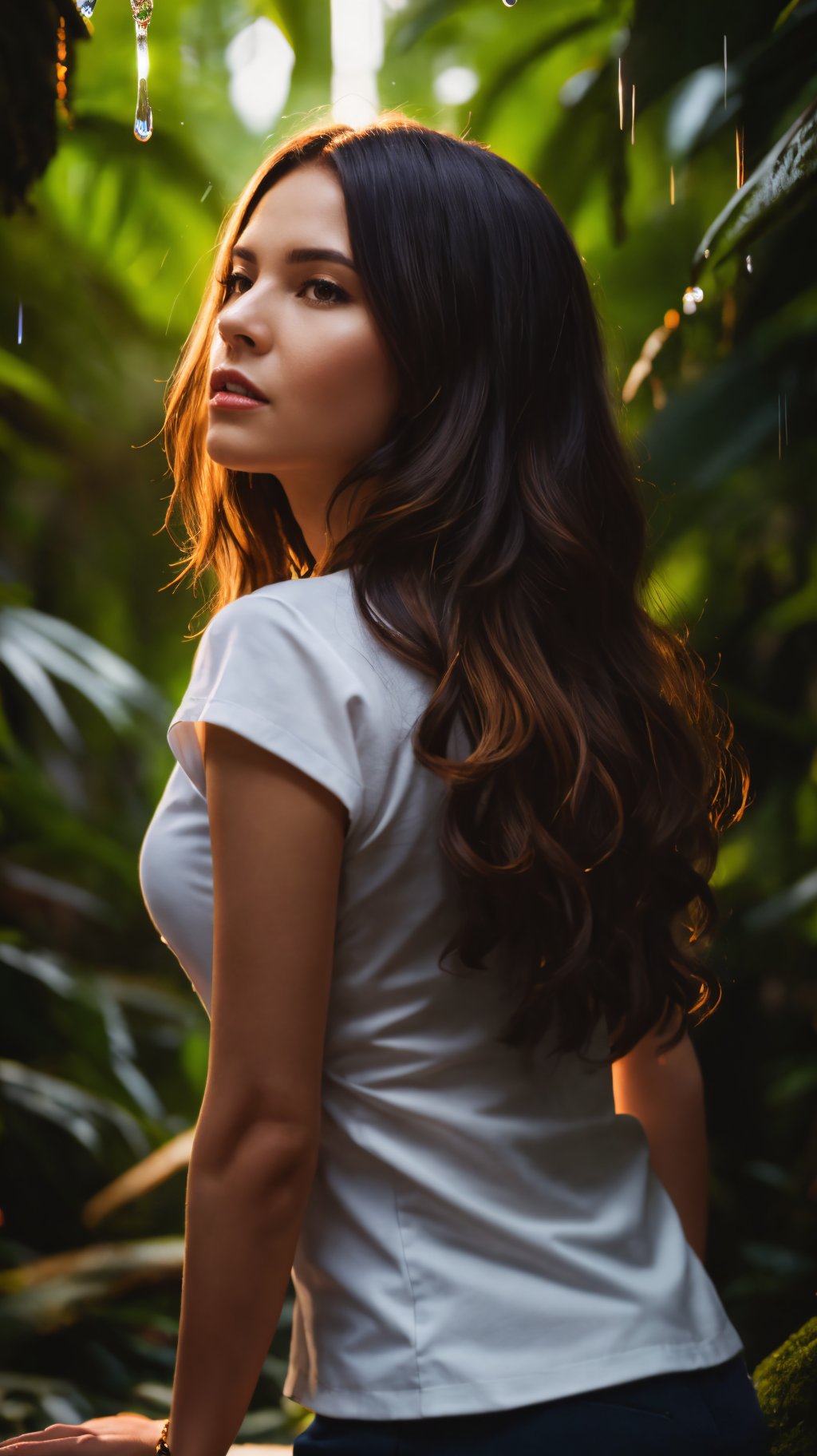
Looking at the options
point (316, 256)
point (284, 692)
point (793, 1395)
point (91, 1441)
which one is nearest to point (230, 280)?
point (316, 256)

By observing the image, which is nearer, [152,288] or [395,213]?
[395,213]

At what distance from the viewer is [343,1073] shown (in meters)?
0.63

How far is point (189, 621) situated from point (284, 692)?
1.35 meters

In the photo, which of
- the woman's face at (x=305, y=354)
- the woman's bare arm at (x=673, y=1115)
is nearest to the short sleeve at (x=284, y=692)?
the woman's face at (x=305, y=354)

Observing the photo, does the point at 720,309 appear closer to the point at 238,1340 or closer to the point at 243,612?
the point at 243,612

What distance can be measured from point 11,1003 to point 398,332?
1320 mm

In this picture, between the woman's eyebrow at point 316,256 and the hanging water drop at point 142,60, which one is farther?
the hanging water drop at point 142,60

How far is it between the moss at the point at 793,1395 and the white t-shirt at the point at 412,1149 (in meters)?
0.13

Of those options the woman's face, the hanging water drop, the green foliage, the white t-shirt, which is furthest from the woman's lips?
the green foliage

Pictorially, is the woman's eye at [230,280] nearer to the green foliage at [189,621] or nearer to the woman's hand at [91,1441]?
the green foliage at [189,621]

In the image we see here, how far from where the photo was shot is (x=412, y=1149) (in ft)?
2.02

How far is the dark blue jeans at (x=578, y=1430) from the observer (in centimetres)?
57

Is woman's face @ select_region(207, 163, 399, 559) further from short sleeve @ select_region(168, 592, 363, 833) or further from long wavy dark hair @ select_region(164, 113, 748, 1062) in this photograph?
short sleeve @ select_region(168, 592, 363, 833)

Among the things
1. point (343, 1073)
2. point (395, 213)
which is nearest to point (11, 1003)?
point (343, 1073)
